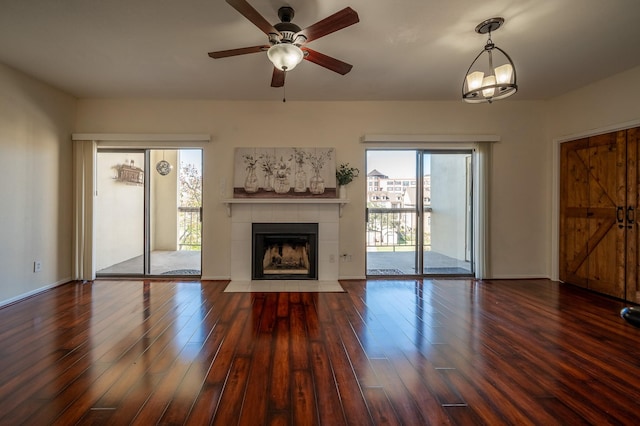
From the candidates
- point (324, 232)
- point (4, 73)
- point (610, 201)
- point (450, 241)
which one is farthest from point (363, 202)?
point (4, 73)

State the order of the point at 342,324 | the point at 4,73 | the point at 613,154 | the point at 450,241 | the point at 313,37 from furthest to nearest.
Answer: the point at 450,241 → the point at 613,154 → the point at 4,73 → the point at 342,324 → the point at 313,37

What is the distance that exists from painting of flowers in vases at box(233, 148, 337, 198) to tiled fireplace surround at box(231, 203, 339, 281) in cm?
20

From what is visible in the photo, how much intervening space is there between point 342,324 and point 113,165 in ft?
14.3

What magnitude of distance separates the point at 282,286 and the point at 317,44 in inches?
118

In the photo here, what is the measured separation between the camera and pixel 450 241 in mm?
4891

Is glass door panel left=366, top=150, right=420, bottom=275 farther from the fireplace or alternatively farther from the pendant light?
the pendant light

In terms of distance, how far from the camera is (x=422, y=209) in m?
4.78

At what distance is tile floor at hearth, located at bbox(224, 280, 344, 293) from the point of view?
4.00 metres

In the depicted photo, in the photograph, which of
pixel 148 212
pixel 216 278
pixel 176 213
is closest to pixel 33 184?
pixel 148 212

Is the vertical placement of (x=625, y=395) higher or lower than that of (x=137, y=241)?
lower

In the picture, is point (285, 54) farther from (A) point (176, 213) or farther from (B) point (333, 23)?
(A) point (176, 213)

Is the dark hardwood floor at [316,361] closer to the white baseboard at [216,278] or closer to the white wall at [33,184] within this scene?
the white wall at [33,184]

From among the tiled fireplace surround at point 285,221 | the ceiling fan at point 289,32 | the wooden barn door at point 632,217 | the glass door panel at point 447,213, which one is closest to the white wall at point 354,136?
the tiled fireplace surround at point 285,221

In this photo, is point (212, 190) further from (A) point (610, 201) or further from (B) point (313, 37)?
(A) point (610, 201)
